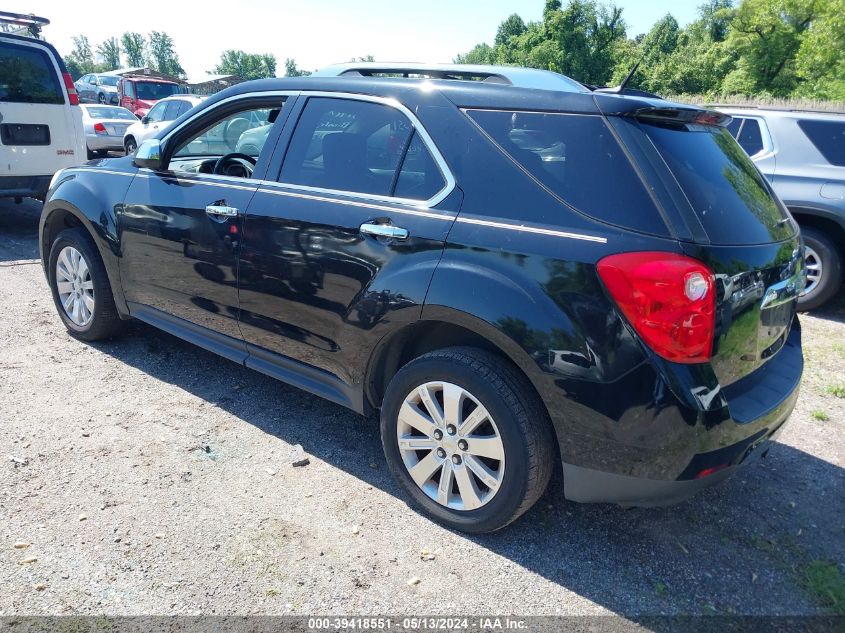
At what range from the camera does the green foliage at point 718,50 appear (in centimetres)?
3391

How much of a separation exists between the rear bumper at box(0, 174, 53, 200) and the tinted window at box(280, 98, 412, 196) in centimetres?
576

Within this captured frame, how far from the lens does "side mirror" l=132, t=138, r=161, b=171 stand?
385 centimetres

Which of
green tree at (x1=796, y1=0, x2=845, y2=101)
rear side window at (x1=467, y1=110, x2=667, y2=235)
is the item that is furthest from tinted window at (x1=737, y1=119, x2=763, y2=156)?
green tree at (x1=796, y1=0, x2=845, y2=101)

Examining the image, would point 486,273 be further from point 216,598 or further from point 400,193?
point 216,598

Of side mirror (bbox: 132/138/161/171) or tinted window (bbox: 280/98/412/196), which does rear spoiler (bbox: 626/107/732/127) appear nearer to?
tinted window (bbox: 280/98/412/196)

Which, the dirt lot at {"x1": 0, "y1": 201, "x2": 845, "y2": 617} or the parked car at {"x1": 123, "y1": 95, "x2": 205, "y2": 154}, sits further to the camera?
the parked car at {"x1": 123, "y1": 95, "x2": 205, "y2": 154}

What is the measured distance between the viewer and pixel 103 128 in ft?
51.0

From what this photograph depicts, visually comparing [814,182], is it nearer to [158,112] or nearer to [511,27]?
[158,112]

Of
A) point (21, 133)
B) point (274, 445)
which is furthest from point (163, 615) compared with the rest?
point (21, 133)

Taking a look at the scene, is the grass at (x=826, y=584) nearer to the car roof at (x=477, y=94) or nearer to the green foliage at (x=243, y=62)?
the car roof at (x=477, y=94)

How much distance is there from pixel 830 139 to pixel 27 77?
902 centimetres

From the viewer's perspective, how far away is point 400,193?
286cm

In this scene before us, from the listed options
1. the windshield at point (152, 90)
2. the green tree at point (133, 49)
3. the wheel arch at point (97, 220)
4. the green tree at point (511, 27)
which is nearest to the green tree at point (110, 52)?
the green tree at point (133, 49)

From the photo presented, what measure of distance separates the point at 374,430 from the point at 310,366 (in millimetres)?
649
